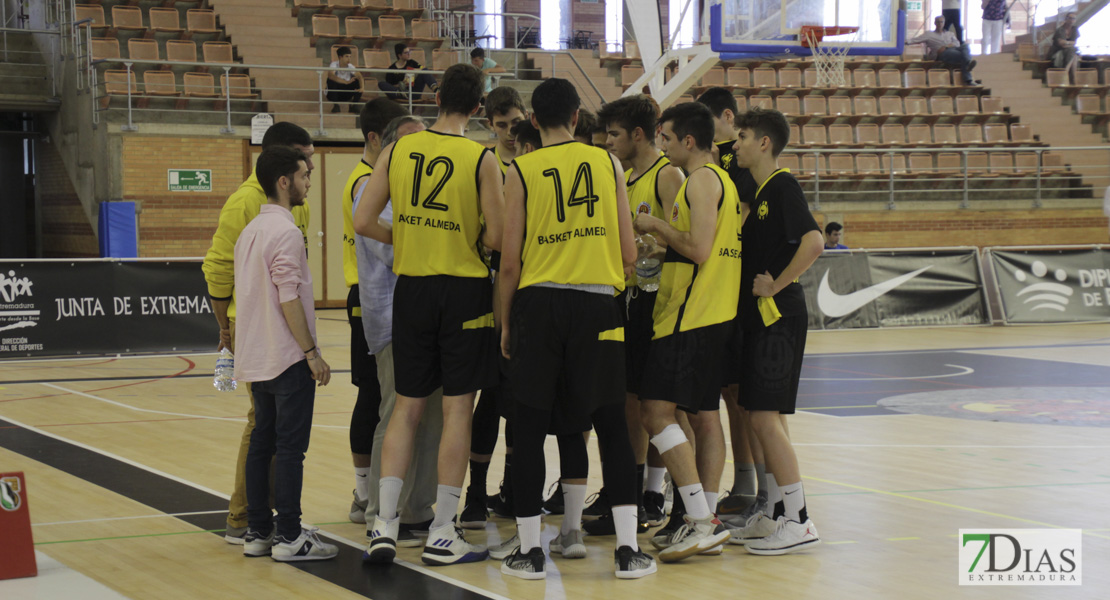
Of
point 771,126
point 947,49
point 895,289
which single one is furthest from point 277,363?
point 947,49

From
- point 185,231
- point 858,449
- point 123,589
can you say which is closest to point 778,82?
point 185,231

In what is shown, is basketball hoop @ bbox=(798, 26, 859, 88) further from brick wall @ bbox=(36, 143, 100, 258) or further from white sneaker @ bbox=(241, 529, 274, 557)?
white sneaker @ bbox=(241, 529, 274, 557)

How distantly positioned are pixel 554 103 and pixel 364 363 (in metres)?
1.68

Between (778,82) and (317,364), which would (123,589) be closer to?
(317,364)

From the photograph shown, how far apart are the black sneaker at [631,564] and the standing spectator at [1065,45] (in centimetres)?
2384

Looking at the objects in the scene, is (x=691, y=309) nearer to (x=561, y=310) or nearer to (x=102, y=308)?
(x=561, y=310)

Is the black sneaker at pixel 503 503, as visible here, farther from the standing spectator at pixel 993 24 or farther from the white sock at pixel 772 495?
the standing spectator at pixel 993 24

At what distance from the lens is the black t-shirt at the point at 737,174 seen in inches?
208

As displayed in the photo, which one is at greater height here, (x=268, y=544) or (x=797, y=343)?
(x=797, y=343)

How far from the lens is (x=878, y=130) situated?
2253 cm

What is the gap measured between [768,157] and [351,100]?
15320mm

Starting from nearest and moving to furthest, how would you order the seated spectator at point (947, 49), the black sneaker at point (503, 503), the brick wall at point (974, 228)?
the black sneaker at point (503, 503)
the brick wall at point (974, 228)
the seated spectator at point (947, 49)

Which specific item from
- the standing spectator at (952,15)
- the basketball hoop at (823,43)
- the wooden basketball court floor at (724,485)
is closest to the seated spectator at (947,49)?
the standing spectator at (952,15)

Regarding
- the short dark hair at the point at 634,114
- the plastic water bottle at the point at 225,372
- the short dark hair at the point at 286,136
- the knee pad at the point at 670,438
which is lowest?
the knee pad at the point at 670,438
